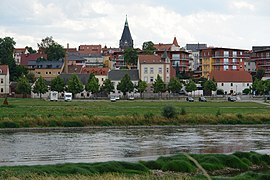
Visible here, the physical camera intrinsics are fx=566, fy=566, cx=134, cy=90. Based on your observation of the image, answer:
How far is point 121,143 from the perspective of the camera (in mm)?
41688

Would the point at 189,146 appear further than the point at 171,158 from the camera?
Yes

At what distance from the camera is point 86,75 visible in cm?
13200

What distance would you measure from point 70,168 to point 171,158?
6351 millimetres

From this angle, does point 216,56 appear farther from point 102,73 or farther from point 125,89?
point 125,89

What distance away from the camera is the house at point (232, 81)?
134 metres

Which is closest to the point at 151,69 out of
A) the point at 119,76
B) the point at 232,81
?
the point at 119,76

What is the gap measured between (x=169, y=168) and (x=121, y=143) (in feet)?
44.8

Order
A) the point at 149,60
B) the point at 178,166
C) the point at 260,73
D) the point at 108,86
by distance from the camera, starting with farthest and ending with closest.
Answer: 1. the point at 260,73
2. the point at 149,60
3. the point at 108,86
4. the point at 178,166

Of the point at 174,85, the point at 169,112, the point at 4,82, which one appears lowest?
the point at 169,112

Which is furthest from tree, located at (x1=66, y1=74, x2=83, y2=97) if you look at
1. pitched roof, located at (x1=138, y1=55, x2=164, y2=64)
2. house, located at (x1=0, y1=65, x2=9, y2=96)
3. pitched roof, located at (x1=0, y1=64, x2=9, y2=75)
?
pitched roof, located at (x1=0, y1=64, x2=9, y2=75)

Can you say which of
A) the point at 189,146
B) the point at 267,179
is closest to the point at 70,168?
the point at 267,179

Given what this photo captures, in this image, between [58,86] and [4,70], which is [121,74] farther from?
[4,70]

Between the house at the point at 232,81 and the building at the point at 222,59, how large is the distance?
18.8 m

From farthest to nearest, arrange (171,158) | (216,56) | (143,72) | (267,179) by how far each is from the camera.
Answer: (216,56) < (143,72) < (171,158) < (267,179)
